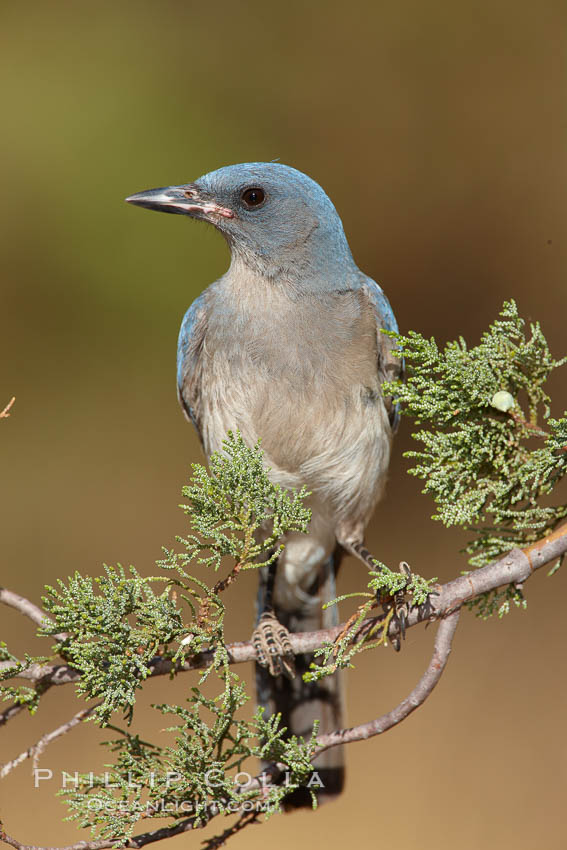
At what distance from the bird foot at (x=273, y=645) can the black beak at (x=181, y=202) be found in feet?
5.23

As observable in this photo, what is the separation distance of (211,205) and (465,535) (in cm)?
327

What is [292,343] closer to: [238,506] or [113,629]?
[238,506]

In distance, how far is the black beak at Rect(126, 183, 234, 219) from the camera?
9.66 ft

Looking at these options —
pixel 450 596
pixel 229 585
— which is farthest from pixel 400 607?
pixel 229 585

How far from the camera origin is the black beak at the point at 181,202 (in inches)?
116

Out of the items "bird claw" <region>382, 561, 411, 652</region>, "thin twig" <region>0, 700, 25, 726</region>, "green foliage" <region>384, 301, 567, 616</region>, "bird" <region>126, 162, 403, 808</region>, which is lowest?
"thin twig" <region>0, 700, 25, 726</region>

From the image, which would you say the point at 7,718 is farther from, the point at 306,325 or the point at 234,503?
the point at 306,325

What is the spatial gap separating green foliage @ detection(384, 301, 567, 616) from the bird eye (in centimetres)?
114

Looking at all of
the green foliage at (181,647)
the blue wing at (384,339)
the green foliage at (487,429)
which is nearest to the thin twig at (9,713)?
the green foliage at (181,647)

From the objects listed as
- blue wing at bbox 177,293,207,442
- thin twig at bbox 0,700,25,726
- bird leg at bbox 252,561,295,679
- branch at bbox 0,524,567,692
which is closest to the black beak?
blue wing at bbox 177,293,207,442

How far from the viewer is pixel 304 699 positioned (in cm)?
334

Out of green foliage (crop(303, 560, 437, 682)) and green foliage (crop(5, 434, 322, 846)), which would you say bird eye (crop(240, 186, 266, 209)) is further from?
green foliage (crop(303, 560, 437, 682))

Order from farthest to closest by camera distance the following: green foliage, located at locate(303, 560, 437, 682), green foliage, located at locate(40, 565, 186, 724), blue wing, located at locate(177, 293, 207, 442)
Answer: blue wing, located at locate(177, 293, 207, 442) → green foliage, located at locate(303, 560, 437, 682) → green foliage, located at locate(40, 565, 186, 724)

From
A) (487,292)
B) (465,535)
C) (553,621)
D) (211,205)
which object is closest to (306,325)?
(211,205)
